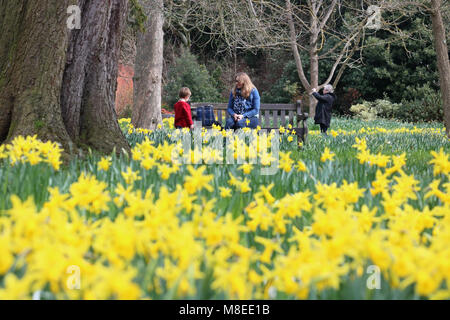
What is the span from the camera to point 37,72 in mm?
3740

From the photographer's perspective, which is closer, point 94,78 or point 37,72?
point 37,72

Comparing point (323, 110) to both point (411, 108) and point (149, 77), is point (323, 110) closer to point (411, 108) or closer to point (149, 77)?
point (149, 77)

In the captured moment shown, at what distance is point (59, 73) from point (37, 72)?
167 millimetres

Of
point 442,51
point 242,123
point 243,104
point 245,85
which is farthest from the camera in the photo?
point 442,51

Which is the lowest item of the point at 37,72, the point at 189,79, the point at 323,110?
the point at 37,72

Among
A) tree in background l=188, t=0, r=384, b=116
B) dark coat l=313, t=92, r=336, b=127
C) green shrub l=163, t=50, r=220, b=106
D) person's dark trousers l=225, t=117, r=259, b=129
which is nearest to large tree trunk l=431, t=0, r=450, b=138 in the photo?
tree in background l=188, t=0, r=384, b=116

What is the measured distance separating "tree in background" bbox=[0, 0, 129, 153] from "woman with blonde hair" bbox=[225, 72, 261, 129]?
119 inches

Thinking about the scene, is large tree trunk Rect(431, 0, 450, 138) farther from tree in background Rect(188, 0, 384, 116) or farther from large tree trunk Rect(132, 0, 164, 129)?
large tree trunk Rect(132, 0, 164, 129)

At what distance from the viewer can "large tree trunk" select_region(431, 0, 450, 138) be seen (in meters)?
8.82

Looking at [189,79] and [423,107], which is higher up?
[189,79]

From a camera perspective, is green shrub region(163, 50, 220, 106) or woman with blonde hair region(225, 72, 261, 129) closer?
woman with blonde hair region(225, 72, 261, 129)

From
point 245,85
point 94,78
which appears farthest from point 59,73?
point 245,85
